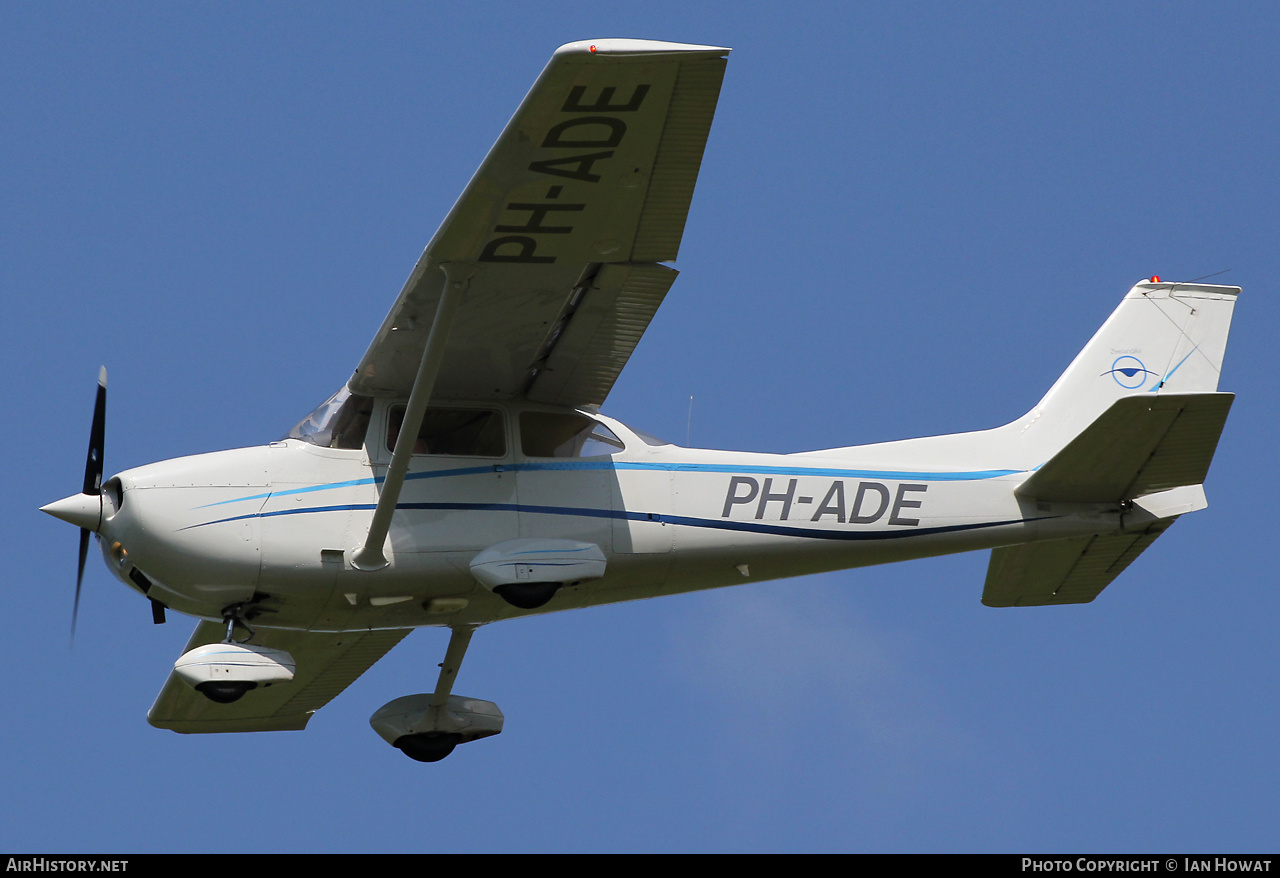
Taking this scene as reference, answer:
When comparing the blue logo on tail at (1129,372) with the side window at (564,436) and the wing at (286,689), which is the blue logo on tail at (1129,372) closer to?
the side window at (564,436)

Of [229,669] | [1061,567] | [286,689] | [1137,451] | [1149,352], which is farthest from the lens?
[286,689]

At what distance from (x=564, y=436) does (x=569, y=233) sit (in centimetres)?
209

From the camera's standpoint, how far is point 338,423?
37.5 feet

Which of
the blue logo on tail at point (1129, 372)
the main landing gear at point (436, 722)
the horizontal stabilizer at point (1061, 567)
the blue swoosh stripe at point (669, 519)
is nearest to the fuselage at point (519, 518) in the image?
the blue swoosh stripe at point (669, 519)

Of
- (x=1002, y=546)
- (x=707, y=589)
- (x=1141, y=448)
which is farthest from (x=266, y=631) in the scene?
(x=1141, y=448)

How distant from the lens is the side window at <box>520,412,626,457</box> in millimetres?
11695

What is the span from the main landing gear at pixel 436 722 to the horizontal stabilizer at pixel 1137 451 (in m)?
4.68

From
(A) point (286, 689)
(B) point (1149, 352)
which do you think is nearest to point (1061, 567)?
(B) point (1149, 352)

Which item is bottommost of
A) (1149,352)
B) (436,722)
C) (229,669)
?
(229,669)

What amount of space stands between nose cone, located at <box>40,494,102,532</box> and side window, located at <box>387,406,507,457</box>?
6.66 ft

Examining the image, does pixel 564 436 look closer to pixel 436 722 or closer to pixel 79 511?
pixel 436 722

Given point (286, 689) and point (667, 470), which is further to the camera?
point (286, 689)

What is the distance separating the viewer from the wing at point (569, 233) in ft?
29.6

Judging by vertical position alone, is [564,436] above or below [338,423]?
above
